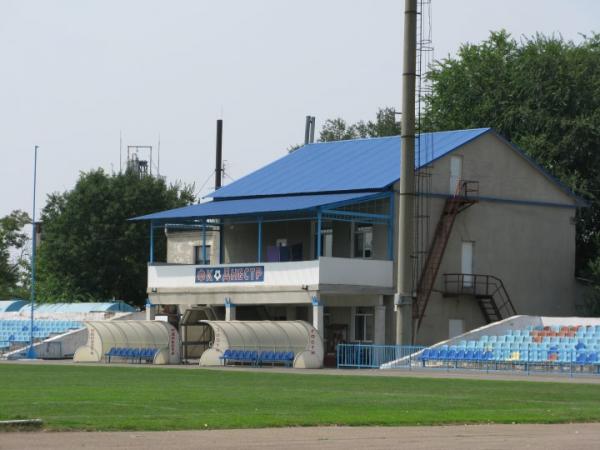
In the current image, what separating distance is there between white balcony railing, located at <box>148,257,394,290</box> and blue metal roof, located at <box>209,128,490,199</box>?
3.54 metres

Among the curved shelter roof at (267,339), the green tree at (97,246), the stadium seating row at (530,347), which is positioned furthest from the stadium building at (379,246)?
the green tree at (97,246)

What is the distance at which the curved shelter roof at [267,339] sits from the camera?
178ft

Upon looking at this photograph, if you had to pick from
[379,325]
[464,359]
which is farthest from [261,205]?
[464,359]

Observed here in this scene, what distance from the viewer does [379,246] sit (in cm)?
6000

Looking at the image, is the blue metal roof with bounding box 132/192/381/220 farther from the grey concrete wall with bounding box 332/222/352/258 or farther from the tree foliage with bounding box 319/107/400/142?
the tree foliage with bounding box 319/107/400/142

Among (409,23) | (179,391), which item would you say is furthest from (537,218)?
(179,391)

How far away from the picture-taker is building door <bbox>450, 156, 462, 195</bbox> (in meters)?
61.2

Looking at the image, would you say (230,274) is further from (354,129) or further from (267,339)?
(354,129)

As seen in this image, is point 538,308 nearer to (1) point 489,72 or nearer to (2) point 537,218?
Result: (2) point 537,218

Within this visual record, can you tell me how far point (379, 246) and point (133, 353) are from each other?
11.6 meters

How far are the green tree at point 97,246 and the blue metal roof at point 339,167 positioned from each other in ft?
93.3

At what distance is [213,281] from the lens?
200 feet

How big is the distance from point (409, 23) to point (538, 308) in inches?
628

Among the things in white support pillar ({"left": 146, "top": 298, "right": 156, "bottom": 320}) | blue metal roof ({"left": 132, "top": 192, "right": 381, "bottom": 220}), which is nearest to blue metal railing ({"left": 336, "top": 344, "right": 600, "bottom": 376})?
blue metal roof ({"left": 132, "top": 192, "right": 381, "bottom": 220})
